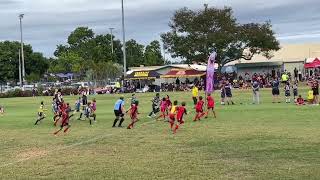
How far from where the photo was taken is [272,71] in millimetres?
79188

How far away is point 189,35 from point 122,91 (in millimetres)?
11726

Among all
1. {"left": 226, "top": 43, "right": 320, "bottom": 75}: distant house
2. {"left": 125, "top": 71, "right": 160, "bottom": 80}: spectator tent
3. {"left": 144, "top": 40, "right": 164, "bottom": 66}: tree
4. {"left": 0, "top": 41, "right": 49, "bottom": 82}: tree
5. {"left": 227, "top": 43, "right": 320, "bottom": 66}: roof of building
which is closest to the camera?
{"left": 125, "top": 71, "right": 160, "bottom": 80}: spectator tent

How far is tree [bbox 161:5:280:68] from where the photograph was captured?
237ft

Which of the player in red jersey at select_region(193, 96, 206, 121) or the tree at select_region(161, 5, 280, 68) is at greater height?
the tree at select_region(161, 5, 280, 68)

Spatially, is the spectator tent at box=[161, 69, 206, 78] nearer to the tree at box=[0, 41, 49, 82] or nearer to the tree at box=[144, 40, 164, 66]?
the tree at box=[0, 41, 49, 82]

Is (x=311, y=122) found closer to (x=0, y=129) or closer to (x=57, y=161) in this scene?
(x=57, y=161)

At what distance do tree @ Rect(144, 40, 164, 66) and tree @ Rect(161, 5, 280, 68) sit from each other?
49779mm

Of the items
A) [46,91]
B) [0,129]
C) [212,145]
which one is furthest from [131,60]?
[212,145]

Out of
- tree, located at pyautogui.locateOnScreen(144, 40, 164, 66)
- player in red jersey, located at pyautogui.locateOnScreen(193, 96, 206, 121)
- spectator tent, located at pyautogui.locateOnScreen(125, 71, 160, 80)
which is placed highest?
tree, located at pyautogui.locateOnScreen(144, 40, 164, 66)

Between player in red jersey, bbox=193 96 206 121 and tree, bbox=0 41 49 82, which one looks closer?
player in red jersey, bbox=193 96 206 121

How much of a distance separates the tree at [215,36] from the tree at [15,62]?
46.4 meters

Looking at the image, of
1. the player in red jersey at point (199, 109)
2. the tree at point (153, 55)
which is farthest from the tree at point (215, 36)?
the tree at point (153, 55)

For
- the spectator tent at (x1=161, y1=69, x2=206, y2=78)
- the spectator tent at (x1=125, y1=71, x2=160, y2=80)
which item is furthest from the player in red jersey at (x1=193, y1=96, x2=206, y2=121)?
the spectator tent at (x1=125, y1=71, x2=160, y2=80)

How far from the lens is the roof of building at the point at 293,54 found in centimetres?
8255
